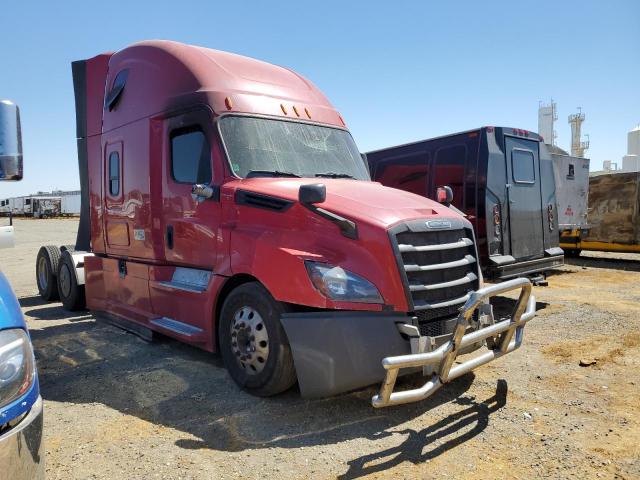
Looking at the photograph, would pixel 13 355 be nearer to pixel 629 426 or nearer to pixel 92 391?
pixel 92 391

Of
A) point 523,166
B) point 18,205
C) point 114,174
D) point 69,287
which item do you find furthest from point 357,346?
point 18,205

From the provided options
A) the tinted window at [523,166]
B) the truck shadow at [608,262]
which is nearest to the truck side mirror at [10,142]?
the tinted window at [523,166]

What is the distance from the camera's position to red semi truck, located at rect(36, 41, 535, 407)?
3.62 m

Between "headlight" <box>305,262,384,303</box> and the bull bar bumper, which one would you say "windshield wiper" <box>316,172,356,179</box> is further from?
the bull bar bumper

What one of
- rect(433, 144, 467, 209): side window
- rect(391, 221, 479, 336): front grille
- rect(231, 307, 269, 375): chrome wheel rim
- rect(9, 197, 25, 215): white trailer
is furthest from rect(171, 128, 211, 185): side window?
rect(9, 197, 25, 215): white trailer

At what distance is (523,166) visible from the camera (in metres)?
8.27

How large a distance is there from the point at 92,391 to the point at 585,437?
404 centimetres

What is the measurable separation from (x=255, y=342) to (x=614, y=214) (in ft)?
45.7

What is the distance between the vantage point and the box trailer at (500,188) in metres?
7.57

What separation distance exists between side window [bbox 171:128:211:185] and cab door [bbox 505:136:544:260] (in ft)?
16.7

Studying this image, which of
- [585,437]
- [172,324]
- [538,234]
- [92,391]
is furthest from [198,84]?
[538,234]

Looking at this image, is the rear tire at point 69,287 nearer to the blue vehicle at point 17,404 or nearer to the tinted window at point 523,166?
the blue vehicle at point 17,404

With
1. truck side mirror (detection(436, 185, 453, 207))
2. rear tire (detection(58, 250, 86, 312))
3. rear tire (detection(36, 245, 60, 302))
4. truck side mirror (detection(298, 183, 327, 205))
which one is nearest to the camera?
truck side mirror (detection(298, 183, 327, 205))

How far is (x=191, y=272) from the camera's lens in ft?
16.9
